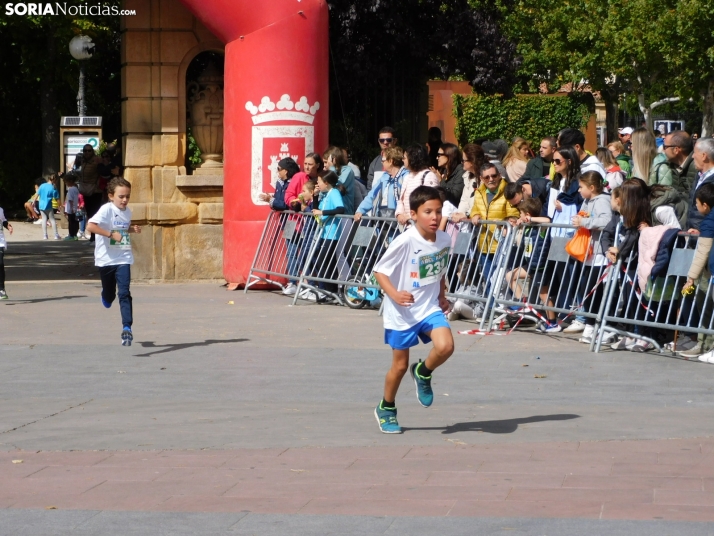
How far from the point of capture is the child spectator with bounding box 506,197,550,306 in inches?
455

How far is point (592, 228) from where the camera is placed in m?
11.0

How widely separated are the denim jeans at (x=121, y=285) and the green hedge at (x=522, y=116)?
116 feet

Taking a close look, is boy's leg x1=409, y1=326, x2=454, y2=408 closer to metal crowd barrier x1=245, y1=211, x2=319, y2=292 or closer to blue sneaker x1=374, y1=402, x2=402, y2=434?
blue sneaker x1=374, y1=402, x2=402, y2=434

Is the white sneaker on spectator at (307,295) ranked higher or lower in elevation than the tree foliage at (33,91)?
lower

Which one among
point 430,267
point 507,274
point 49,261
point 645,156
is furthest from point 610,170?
point 49,261

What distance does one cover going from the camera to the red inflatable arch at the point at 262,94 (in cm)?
1457

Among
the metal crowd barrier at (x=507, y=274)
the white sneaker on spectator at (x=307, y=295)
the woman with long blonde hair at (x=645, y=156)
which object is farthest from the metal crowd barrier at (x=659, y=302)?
the white sneaker on spectator at (x=307, y=295)

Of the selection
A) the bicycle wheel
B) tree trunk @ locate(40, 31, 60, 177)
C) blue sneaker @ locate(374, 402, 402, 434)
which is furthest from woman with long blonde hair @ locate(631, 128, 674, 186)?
tree trunk @ locate(40, 31, 60, 177)

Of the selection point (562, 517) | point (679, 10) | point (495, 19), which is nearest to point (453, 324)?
point (562, 517)

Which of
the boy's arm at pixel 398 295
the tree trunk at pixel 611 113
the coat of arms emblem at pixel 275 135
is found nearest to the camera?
the boy's arm at pixel 398 295

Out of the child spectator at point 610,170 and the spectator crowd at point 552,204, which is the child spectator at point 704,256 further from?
the child spectator at point 610,170

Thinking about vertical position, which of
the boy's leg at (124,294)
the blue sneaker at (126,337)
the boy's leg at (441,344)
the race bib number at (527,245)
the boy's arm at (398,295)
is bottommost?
the blue sneaker at (126,337)

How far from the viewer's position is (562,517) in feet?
17.9

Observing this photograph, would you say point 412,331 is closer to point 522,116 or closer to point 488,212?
point 488,212
